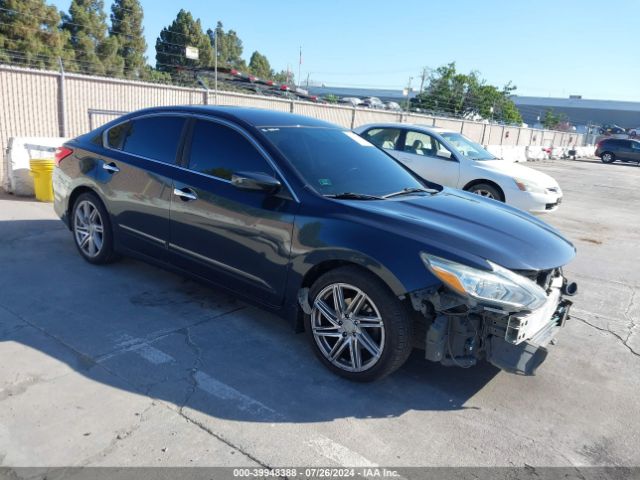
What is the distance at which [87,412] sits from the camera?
112 inches

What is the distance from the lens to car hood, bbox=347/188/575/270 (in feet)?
10.0

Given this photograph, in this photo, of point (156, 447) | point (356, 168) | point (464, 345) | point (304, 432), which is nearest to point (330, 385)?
point (304, 432)

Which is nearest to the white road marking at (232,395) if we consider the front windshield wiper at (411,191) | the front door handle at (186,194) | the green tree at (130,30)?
the front door handle at (186,194)

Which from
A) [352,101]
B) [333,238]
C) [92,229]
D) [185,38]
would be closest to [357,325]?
[333,238]

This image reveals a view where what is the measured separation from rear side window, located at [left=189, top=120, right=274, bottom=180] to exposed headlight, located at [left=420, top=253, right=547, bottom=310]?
1.47 meters

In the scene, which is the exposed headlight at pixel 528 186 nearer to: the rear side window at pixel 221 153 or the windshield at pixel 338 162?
the windshield at pixel 338 162

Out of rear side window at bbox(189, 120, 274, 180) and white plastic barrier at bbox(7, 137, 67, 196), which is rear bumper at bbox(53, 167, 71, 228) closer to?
rear side window at bbox(189, 120, 274, 180)

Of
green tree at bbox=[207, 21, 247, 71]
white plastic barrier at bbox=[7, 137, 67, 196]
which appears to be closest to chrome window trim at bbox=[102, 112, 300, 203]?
white plastic barrier at bbox=[7, 137, 67, 196]

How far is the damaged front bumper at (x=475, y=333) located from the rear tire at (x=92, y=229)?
332cm

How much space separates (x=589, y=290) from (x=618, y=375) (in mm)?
2208

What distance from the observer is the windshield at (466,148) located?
9.57 metres

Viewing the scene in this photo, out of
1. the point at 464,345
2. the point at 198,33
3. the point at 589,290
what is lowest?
the point at 589,290

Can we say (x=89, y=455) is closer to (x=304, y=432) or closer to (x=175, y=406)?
(x=175, y=406)

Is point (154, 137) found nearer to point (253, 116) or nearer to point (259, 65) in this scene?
point (253, 116)
